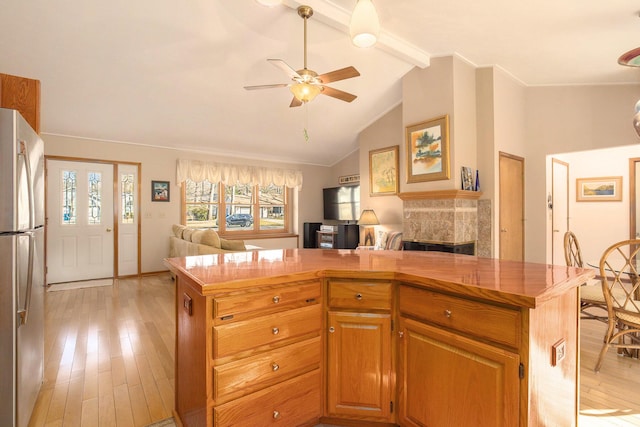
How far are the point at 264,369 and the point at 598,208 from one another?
6431 mm

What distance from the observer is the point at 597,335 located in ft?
9.59

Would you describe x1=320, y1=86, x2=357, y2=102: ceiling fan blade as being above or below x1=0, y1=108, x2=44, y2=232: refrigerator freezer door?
above

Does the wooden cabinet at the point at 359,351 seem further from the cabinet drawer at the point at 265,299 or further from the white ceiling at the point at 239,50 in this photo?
the white ceiling at the point at 239,50

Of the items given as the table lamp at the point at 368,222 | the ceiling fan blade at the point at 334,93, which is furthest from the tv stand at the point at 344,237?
the ceiling fan blade at the point at 334,93

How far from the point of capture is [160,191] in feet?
18.9

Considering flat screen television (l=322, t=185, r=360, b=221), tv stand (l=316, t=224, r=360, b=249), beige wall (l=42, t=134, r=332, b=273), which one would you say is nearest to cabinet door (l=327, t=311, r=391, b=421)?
tv stand (l=316, t=224, r=360, b=249)

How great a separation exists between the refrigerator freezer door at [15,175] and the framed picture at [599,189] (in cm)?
726

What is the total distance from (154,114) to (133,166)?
4.40 feet

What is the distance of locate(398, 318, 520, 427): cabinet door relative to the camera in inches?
45.5

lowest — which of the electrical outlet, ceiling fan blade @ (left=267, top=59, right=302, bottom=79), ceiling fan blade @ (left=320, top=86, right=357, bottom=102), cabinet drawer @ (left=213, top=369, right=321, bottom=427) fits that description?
cabinet drawer @ (left=213, top=369, right=321, bottom=427)

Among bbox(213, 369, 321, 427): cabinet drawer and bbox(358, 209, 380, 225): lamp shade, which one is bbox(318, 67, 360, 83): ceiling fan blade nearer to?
bbox(213, 369, 321, 427): cabinet drawer

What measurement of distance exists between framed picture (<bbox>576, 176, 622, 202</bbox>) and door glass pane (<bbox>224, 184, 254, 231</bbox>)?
20.8ft

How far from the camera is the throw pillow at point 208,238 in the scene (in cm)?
390

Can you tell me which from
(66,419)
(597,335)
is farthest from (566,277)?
(66,419)
